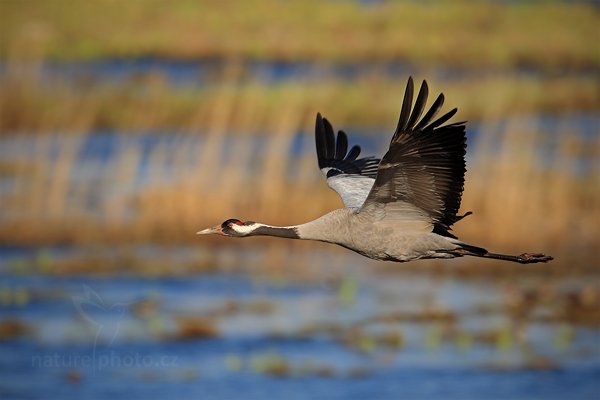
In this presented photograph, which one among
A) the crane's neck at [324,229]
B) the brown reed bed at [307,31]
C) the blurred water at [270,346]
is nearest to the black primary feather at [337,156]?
the crane's neck at [324,229]

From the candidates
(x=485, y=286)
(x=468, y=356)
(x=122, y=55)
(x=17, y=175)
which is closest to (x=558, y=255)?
(x=485, y=286)

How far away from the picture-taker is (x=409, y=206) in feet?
33.7

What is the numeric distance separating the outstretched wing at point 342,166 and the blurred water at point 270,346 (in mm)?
5757

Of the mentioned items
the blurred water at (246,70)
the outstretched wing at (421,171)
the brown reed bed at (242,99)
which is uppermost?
the blurred water at (246,70)

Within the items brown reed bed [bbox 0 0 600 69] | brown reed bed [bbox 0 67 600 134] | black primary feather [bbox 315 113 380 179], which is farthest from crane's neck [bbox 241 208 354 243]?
brown reed bed [bbox 0 0 600 69]

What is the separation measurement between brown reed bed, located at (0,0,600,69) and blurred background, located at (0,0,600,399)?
97 cm

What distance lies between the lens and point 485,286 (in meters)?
20.5

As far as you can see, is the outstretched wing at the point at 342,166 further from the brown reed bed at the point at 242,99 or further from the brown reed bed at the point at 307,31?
the brown reed bed at the point at 307,31

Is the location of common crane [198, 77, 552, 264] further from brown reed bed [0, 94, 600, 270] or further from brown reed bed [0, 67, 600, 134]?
brown reed bed [0, 67, 600, 134]

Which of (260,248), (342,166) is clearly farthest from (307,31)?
(342,166)

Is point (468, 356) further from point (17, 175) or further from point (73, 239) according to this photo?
point (17, 175)

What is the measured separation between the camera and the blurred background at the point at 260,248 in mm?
17859

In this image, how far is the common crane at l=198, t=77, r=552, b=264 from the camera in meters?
9.68

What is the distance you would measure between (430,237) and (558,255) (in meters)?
11.0
